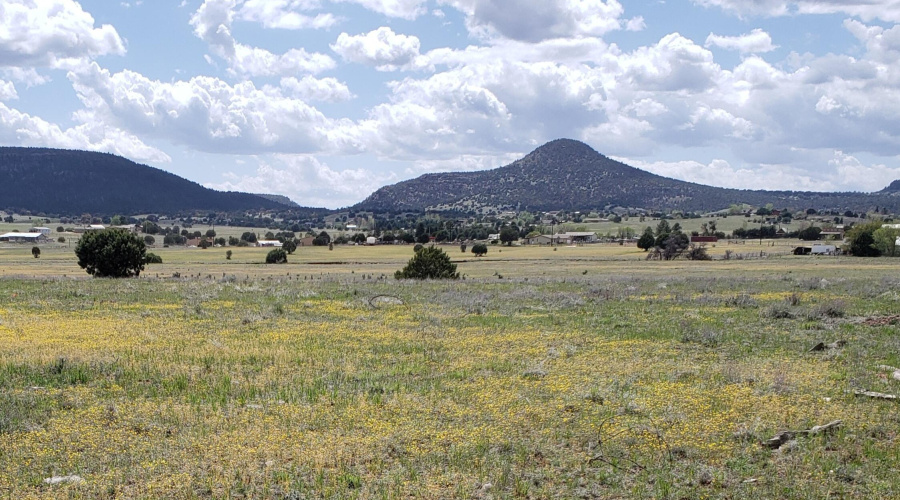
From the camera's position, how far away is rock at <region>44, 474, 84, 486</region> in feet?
29.2

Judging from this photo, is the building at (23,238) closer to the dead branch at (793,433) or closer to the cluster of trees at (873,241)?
the cluster of trees at (873,241)

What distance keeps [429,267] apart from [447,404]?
3991 cm

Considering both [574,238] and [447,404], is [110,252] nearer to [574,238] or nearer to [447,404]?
[447,404]

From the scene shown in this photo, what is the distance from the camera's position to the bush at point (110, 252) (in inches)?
1992

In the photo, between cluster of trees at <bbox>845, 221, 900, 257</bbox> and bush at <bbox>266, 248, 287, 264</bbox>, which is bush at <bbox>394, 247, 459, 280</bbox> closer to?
bush at <bbox>266, 248, 287, 264</bbox>

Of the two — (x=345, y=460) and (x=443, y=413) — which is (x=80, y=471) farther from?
(x=443, y=413)

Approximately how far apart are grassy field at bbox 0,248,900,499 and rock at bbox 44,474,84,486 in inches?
3.2

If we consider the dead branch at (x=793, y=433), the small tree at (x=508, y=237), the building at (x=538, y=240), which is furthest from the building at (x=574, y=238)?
the dead branch at (x=793, y=433)

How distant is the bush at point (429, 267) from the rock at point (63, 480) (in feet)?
141

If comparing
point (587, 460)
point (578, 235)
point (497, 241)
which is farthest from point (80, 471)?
point (578, 235)

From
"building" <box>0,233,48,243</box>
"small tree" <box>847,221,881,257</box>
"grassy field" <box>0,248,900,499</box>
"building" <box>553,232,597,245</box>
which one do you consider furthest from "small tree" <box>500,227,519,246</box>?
"grassy field" <box>0,248,900,499</box>

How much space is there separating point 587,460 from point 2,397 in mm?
10236

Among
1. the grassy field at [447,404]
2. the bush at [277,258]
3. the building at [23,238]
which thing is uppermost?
the building at [23,238]

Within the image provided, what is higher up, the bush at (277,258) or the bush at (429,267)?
the bush at (429,267)
